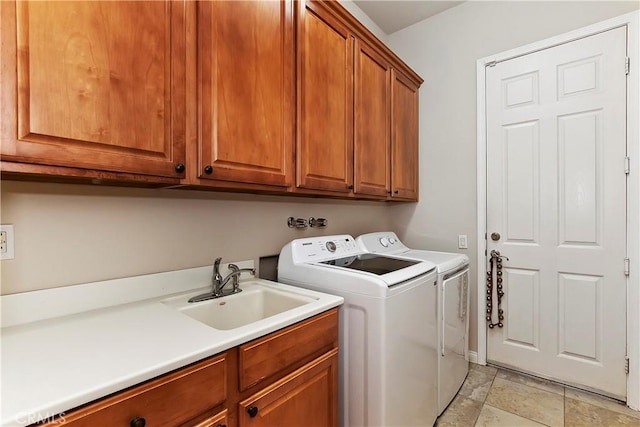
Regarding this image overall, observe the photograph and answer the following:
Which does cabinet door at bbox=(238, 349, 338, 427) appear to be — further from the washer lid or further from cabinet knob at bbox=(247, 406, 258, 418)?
the washer lid

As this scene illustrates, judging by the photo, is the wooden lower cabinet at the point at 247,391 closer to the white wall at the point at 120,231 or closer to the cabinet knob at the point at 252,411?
the cabinet knob at the point at 252,411

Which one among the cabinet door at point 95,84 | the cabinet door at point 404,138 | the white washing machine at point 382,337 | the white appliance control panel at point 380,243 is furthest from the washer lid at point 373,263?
the cabinet door at point 95,84

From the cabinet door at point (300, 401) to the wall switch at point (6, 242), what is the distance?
0.89 metres

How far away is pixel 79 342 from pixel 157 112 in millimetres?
737

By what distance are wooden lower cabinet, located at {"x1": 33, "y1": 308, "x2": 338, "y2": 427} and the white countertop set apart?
31 mm

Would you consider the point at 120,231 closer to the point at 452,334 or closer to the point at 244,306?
the point at 244,306

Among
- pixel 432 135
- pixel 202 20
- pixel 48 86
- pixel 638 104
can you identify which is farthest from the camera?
pixel 432 135

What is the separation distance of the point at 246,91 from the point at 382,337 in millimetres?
1210

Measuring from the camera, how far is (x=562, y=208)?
2.19 metres

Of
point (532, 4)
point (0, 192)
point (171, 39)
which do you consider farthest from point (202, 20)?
point (532, 4)

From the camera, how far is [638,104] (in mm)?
1926

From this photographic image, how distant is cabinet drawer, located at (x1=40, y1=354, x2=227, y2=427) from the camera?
25.5 inches

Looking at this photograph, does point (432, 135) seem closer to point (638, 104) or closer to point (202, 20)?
point (638, 104)

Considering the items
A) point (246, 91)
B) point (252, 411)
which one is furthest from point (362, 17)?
point (252, 411)
